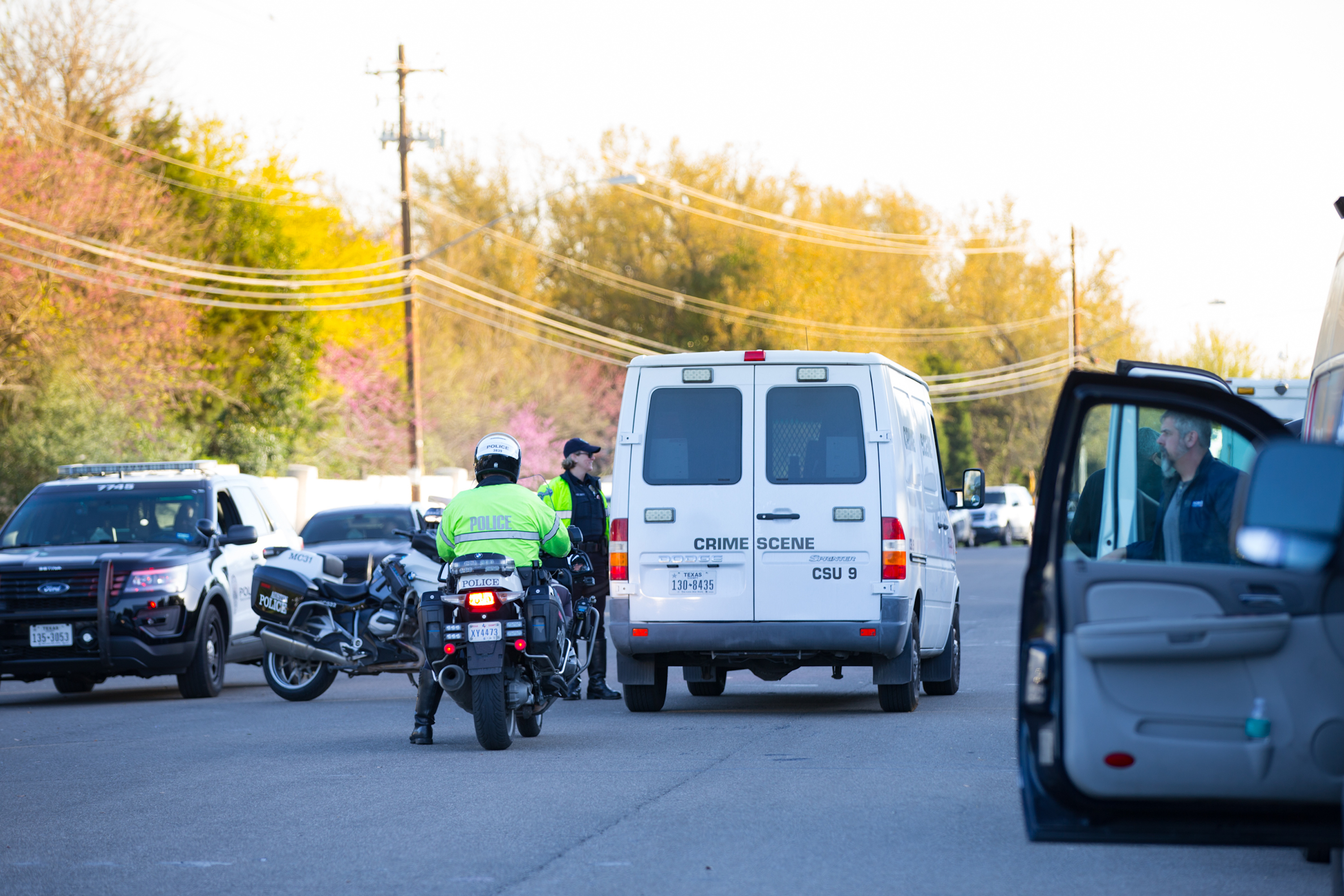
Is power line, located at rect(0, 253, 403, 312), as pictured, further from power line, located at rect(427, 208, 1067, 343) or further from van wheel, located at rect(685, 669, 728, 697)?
van wheel, located at rect(685, 669, 728, 697)

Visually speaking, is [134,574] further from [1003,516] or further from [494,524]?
[1003,516]

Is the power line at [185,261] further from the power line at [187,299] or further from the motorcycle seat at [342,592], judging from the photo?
the motorcycle seat at [342,592]

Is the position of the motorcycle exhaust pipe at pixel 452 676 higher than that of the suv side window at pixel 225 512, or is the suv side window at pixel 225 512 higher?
the suv side window at pixel 225 512

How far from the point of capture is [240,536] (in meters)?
15.6

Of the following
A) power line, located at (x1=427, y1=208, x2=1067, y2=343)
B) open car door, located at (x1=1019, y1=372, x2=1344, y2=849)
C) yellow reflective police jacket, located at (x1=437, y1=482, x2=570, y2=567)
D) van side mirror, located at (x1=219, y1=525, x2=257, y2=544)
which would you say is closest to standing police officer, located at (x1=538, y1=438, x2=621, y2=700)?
van side mirror, located at (x1=219, y1=525, x2=257, y2=544)

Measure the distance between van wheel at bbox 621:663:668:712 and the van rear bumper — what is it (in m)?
0.53

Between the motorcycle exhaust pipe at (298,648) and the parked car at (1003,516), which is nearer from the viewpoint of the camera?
the motorcycle exhaust pipe at (298,648)

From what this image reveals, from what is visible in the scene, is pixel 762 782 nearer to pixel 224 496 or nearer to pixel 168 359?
pixel 224 496

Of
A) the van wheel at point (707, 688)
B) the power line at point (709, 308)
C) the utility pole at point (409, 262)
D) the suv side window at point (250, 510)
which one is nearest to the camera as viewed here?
the van wheel at point (707, 688)

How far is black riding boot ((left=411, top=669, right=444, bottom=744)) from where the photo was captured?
1127 cm

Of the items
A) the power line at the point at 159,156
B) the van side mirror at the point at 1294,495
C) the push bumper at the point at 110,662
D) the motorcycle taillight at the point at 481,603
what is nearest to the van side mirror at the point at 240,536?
the push bumper at the point at 110,662

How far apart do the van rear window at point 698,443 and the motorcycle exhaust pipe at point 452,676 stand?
7.64ft

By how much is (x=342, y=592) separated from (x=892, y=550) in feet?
15.4

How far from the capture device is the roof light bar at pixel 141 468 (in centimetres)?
1656
